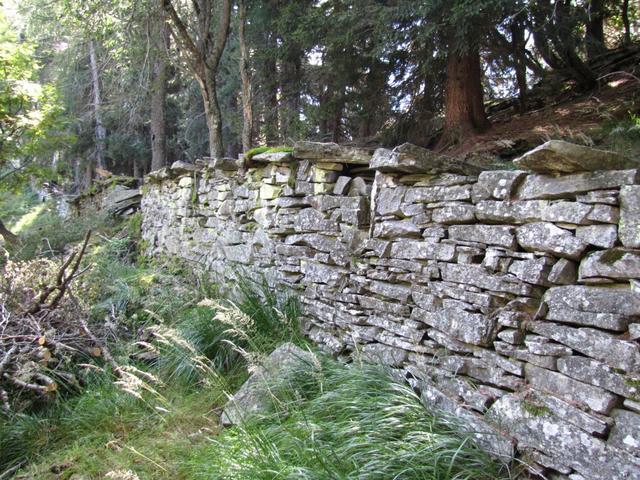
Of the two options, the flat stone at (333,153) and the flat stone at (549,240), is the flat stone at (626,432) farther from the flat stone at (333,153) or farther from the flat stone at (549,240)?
the flat stone at (333,153)

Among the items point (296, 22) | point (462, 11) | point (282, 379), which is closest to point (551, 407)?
point (282, 379)

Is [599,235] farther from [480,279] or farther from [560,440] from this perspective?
[560,440]

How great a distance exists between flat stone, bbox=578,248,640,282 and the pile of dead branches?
11.3 feet

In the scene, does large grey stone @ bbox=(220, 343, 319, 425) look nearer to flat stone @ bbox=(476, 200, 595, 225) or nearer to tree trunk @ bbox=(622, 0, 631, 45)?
flat stone @ bbox=(476, 200, 595, 225)

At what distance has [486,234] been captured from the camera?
2.74 meters

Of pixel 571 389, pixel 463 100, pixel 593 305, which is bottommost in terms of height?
pixel 571 389

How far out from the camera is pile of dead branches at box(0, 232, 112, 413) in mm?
3949

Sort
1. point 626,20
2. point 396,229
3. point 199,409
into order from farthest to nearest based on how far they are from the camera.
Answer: point 626,20, point 199,409, point 396,229

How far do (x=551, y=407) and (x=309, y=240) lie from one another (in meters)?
2.57

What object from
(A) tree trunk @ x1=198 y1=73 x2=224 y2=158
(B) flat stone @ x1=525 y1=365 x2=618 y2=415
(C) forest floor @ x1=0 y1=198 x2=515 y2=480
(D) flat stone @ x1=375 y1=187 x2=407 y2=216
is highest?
(A) tree trunk @ x1=198 y1=73 x2=224 y2=158

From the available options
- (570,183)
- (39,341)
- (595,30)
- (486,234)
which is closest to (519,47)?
(595,30)

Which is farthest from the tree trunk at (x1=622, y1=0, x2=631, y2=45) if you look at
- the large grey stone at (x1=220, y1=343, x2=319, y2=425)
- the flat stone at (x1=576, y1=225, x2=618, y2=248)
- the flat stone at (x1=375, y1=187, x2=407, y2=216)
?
the large grey stone at (x1=220, y1=343, x2=319, y2=425)

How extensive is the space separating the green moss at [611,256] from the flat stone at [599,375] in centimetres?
46

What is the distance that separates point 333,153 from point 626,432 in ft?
9.67
